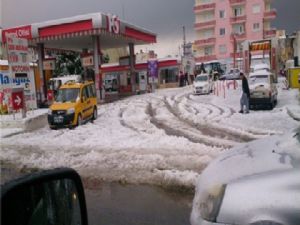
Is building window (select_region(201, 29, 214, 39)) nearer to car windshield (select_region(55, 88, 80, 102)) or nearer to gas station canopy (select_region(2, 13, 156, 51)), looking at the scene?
gas station canopy (select_region(2, 13, 156, 51))

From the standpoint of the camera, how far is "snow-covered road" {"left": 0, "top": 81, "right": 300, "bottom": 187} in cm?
923

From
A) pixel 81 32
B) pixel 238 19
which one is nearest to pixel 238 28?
pixel 238 19

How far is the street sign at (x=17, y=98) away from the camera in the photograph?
19.8 meters

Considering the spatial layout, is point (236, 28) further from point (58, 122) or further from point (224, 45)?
point (58, 122)

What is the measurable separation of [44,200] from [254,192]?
65.6 inches

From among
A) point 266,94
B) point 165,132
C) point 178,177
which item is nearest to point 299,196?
point 178,177

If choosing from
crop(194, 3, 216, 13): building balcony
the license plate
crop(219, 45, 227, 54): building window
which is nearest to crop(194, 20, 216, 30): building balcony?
crop(194, 3, 216, 13): building balcony

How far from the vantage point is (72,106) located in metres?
18.4

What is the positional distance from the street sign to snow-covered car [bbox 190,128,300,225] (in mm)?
17522

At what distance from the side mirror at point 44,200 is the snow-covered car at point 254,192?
1.18 metres

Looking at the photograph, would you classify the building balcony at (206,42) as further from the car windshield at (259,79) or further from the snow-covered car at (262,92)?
the snow-covered car at (262,92)

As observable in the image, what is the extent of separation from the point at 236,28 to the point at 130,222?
72391mm

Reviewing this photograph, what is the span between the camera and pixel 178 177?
26.9ft

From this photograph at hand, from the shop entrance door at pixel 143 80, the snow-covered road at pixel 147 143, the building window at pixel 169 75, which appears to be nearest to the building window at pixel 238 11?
the building window at pixel 169 75
